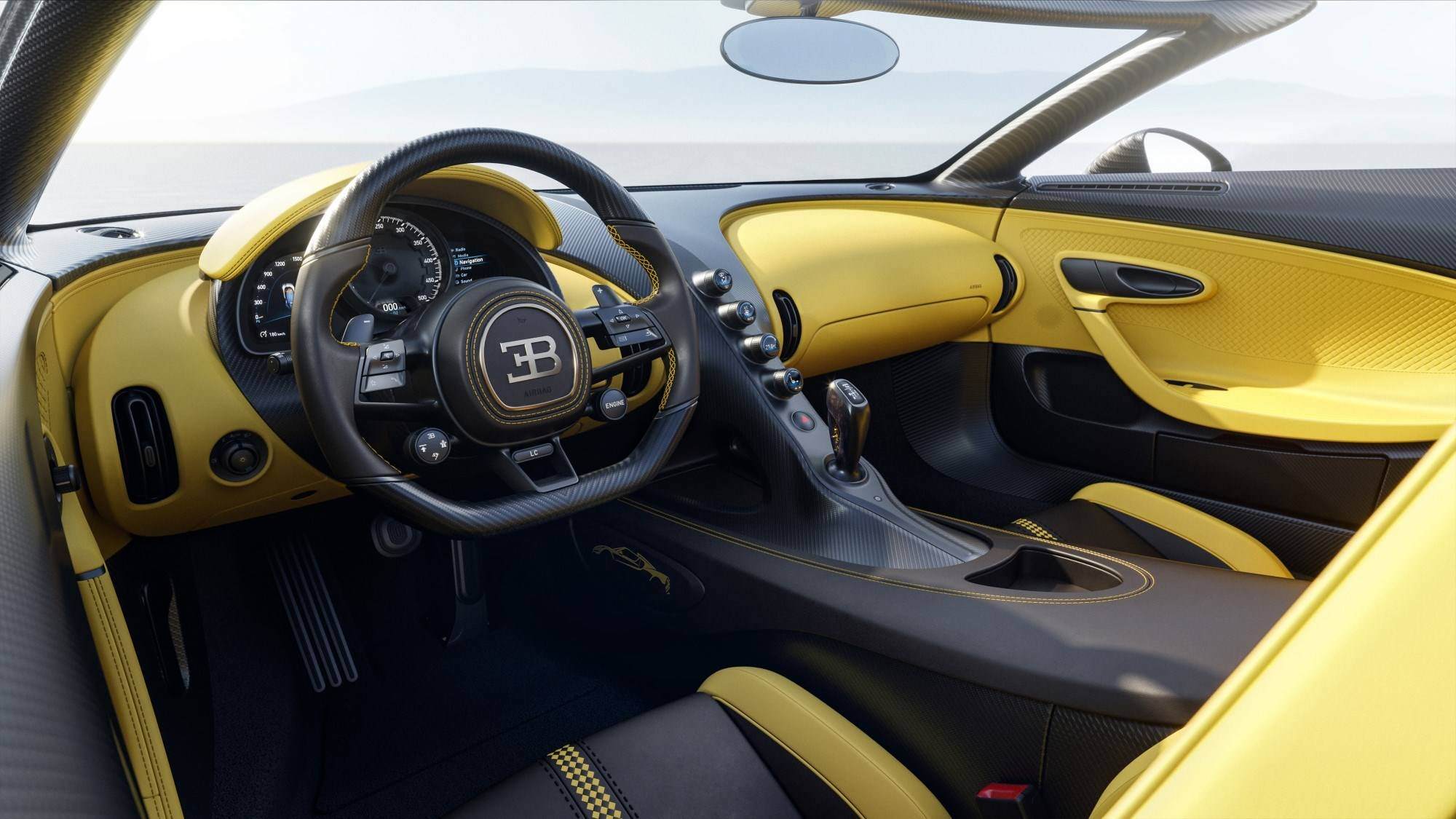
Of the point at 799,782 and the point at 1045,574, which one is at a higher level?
the point at 1045,574

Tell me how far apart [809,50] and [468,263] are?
1.01 m

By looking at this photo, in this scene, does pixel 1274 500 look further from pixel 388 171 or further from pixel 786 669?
pixel 388 171

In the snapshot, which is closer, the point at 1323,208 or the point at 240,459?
the point at 240,459

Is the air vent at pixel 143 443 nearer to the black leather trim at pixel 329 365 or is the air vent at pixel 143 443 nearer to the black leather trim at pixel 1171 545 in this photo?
the black leather trim at pixel 329 365

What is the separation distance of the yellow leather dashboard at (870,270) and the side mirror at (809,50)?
0.36 metres

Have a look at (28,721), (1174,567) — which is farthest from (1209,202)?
(28,721)

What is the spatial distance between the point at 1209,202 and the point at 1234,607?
133 cm

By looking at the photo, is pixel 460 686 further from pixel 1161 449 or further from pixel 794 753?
pixel 1161 449

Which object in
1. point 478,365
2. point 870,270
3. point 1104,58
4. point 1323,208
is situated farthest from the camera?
point 1104,58

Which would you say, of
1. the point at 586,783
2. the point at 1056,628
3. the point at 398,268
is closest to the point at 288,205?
the point at 398,268

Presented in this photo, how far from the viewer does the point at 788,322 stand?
2.17 metres

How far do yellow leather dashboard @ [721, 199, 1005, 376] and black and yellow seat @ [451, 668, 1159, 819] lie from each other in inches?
41.2

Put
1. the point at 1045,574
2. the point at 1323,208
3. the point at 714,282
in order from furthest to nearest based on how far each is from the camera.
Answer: the point at 1323,208
the point at 714,282
the point at 1045,574

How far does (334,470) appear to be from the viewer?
122 centimetres
